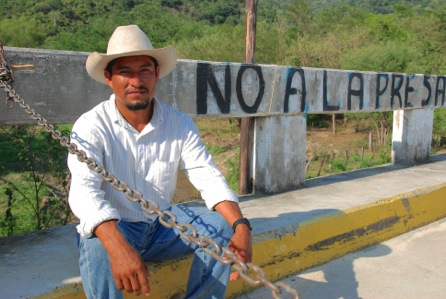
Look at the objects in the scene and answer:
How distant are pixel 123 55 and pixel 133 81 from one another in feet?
0.47

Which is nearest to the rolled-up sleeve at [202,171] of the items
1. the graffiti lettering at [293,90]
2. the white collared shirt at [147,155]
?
the white collared shirt at [147,155]

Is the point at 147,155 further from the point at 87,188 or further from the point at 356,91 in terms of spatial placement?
the point at 356,91

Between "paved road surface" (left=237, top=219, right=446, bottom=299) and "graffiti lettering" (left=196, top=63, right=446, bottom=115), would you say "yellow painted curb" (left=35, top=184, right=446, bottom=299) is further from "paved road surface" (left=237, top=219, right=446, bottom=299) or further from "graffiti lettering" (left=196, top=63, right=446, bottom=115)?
"graffiti lettering" (left=196, top=63, right=446, bottom=115)

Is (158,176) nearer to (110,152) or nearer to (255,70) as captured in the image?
(110,152)

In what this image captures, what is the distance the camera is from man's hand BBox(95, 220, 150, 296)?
2.15m

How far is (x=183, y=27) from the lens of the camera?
106ft

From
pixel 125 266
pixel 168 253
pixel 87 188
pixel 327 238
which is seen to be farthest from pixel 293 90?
pixel 125 266

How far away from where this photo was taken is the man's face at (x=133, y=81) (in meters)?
2.64

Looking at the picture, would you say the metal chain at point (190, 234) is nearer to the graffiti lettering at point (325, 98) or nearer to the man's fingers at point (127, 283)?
the man's fingers at point (127, 283)

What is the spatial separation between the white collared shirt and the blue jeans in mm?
89

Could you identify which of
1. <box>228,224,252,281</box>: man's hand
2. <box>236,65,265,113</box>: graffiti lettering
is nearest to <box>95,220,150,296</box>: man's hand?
<box>228,224,252,281</box>: man's hand

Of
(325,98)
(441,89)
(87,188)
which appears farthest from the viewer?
(441,89)

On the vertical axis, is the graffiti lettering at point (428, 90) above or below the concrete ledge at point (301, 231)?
above

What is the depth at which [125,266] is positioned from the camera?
215 centimetres
